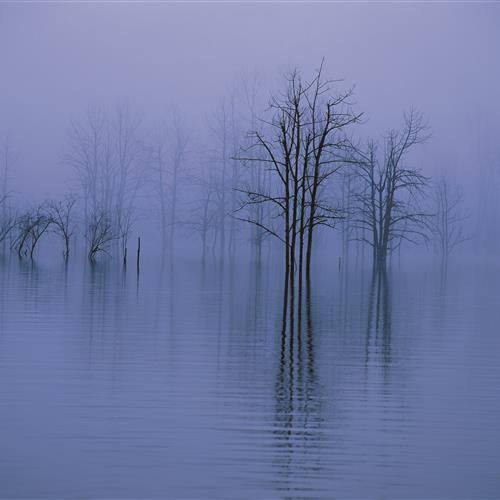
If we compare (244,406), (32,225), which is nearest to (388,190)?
(32,225)

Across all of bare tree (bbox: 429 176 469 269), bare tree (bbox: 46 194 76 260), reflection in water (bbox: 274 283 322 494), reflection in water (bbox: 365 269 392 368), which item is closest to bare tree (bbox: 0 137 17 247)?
bare tree (bbox: 46 194 76 260)

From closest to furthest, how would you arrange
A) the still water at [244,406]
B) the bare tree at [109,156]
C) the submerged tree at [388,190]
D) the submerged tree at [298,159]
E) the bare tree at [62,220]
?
the still water at [244,406]
the submerged tree at [298,159]
the bare tree at [62,220]
the submerged tree at [388,190]
the bare tree at [109,156]

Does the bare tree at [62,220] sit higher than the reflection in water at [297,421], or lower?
higher

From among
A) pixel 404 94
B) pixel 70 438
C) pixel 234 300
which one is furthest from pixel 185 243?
pixel 404 94

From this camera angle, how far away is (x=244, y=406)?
6.76 meters

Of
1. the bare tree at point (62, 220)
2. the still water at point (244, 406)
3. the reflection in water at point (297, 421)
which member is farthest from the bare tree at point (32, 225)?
the reflection in water at point (297, 421)

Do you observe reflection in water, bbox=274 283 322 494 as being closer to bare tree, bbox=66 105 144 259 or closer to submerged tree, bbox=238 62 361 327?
submerged tree, bbox=238 62 361 327

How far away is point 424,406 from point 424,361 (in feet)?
8.28

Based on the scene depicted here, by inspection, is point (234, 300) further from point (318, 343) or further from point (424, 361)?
point (424, 361)

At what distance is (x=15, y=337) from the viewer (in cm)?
1061

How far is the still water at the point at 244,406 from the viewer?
195 inches

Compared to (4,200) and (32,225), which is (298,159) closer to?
(32,225)

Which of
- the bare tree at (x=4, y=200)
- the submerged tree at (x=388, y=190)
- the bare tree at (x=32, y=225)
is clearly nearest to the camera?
the bare tree at (x=32, y=225)

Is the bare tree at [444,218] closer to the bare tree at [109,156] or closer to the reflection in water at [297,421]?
the bare tree at [109,156]
